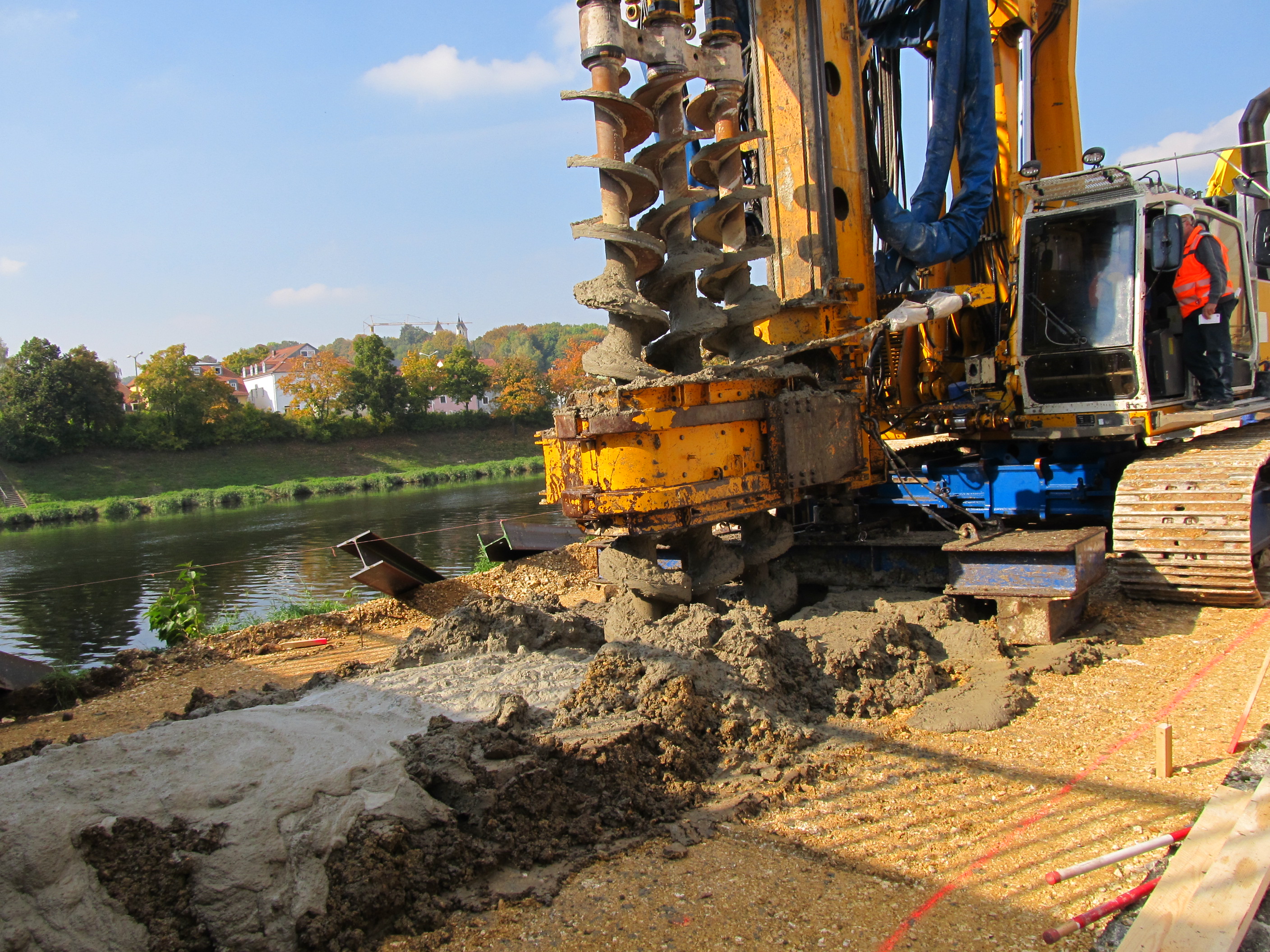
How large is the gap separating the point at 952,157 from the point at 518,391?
5589cm

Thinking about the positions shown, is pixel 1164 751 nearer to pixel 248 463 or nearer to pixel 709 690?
pixel 709 690

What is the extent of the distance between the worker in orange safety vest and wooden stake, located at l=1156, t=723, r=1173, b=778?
4201mm

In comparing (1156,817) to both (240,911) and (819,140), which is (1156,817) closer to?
(240,911)

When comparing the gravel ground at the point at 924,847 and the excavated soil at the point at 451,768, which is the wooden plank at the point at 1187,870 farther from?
the excavated soil at the point at 451,768

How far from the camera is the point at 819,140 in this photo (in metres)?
6.52

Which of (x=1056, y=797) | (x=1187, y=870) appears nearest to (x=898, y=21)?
(x=1056, y=797)

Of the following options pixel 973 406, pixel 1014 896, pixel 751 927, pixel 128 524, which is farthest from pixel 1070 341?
pixel 128 524

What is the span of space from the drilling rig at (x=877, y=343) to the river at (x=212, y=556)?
6.22m

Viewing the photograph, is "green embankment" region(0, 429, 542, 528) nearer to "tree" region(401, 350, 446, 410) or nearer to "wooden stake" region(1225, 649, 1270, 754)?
"tree" region(401, 350, 446, 410)

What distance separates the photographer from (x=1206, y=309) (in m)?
6.96

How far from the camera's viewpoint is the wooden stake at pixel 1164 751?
12.2ft

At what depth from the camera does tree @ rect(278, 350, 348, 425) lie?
2195 inches

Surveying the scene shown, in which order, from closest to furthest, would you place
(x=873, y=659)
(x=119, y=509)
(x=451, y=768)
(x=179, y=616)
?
(x=451, y=768), (x=873, y=659), (x=179, y=616), (x=119, y=509)

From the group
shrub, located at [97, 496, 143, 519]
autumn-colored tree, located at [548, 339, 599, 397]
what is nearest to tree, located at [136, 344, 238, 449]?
shrub, located at [97, 496, 143, 519]
